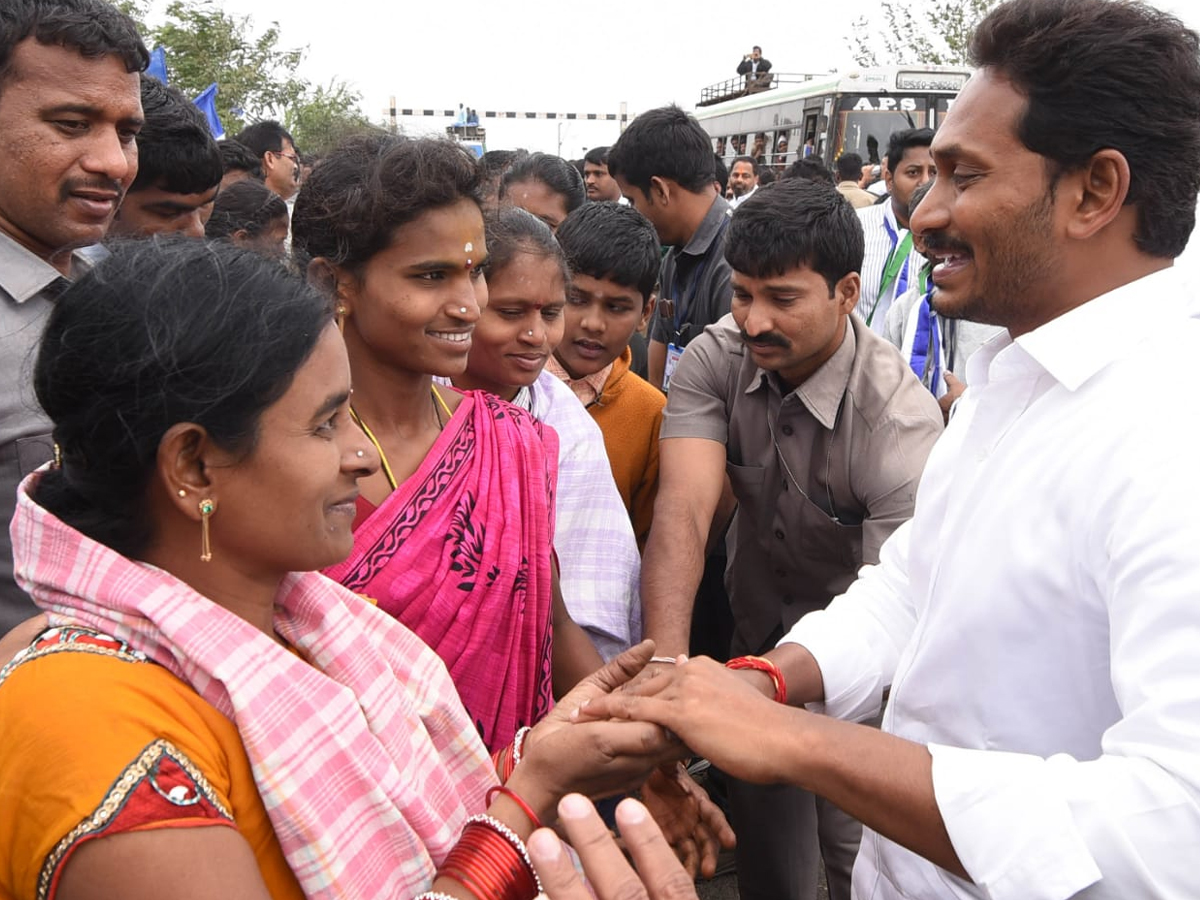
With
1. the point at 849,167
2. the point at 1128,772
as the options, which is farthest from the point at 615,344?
the point at 849,167

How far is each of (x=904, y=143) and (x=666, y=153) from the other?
9.58ft

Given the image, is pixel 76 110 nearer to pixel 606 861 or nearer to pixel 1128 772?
pixel 606 861

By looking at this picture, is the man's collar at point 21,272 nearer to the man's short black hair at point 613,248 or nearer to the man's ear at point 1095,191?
the man's short black hair at point 613,248

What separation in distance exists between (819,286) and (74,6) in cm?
202

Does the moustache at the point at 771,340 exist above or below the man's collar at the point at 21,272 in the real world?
below

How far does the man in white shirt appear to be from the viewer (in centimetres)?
127

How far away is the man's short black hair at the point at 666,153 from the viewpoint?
4695 millimetres

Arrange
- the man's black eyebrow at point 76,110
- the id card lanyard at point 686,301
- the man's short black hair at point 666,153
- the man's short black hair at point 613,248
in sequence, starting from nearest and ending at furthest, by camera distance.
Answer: the man's black eyebrow at point 76,110
the man's short black hair at point 613,248
the id card lanyard at point 686,301
the man's short black hair at point 666,153

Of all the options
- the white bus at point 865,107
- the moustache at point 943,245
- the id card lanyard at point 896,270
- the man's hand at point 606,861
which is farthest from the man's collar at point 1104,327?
the white bus at point 865,107

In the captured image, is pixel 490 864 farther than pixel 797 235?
No

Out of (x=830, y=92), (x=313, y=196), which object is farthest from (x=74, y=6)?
(x=830, y=92)

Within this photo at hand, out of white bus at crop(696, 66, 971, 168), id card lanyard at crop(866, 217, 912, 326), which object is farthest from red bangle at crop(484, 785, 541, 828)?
white bus at crop(696, 66, 971, 168)

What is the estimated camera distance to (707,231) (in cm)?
464

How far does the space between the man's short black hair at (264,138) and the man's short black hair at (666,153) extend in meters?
3.91
